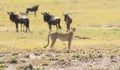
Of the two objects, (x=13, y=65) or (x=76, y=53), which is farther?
(x=76, y=53)

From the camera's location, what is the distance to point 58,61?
61.9ft

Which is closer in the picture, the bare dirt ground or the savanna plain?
the bare dirt ground

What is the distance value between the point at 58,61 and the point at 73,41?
35.4ft

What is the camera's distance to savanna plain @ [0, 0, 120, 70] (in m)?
18.6

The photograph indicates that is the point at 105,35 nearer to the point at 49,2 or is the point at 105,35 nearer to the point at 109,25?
the point at 109,25

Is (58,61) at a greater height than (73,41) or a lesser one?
greater

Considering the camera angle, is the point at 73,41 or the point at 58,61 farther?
the point at 73,41

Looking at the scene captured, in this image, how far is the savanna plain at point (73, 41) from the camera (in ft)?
61.0

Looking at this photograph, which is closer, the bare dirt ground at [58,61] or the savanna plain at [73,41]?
the bare dirt ground at [58,61]

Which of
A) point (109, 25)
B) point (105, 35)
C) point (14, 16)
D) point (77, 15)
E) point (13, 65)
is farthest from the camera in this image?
point (77, 15)

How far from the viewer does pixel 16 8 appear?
6172 centimetres

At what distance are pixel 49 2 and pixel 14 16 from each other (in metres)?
28.0

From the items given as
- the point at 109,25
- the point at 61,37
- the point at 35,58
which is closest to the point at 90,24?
the point at 109,25

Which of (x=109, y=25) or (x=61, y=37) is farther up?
(x=61, y=37)
